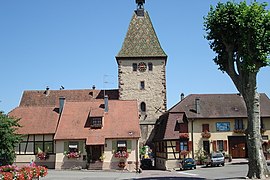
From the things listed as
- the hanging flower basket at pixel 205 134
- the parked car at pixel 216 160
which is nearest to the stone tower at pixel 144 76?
the hanging flower basket at pixel 205 134

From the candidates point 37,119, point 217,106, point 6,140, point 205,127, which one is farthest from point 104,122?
point 217,106

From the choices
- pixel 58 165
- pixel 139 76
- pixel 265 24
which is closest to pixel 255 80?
pixel 265 24

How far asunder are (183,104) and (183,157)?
6528mm

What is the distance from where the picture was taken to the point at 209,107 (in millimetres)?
42344

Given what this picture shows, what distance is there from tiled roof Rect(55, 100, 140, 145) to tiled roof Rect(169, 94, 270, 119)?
5853 millimetres

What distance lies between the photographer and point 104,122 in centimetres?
3650

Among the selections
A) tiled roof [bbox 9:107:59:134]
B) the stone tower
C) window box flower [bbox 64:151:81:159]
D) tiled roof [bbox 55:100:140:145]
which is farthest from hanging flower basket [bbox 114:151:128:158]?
the stone tower

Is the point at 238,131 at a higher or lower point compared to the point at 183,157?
higher

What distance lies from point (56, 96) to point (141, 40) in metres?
13.1

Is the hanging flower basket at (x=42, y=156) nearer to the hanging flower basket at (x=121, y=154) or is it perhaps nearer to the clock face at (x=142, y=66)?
the hanging flower basket at (x=121, y=154)

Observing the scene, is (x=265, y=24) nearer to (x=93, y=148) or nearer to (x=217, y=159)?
(x=217, y=159)

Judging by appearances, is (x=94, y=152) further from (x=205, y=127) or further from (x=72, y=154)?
(x=205, y=127)

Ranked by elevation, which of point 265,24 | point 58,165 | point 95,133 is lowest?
point 58,165

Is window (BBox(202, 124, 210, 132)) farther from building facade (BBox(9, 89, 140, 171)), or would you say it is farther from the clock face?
the clock face
